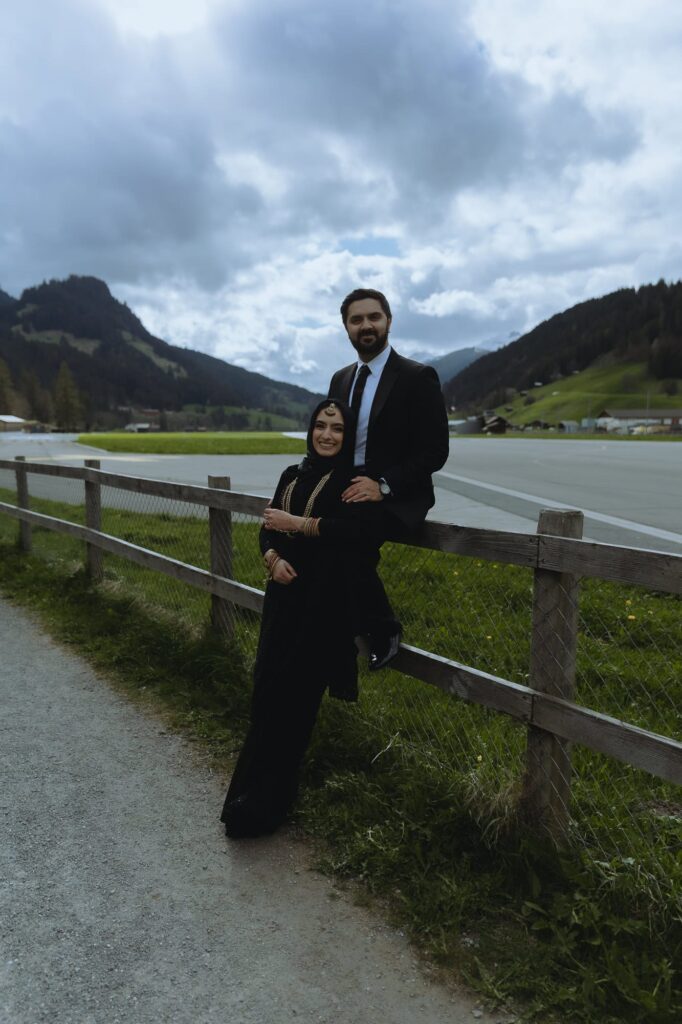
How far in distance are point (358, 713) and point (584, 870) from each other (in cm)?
162

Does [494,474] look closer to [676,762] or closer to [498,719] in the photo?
[498,719]

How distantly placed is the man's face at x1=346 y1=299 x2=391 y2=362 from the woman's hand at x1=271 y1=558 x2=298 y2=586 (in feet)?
3.39

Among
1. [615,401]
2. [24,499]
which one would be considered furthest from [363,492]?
[615,401]

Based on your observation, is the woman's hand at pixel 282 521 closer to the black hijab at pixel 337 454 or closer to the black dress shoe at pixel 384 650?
the black hijab at pixel 337 454

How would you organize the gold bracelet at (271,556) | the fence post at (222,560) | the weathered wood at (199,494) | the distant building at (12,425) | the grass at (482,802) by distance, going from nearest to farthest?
the grass at (482,802) → the gold bracelet at (271,556) → the weathered wood at (199,494) → the fence post at (222,560) → the distant building at (12,425)

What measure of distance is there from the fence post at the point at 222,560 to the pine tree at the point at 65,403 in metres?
162

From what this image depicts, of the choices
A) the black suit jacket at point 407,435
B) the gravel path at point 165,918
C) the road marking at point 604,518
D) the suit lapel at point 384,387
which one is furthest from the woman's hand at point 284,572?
the road marking at point 604,518

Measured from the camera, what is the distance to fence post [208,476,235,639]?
5254 millimetres

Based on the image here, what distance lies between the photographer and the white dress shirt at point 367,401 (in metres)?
3.27

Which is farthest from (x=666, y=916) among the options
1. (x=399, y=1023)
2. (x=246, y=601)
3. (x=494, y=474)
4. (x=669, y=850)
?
(x=494, y=474)

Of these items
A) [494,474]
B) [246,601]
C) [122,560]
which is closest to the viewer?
[246,601]

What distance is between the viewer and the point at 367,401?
10.8 feet

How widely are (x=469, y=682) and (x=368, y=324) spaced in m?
1.64

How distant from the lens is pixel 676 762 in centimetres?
244
